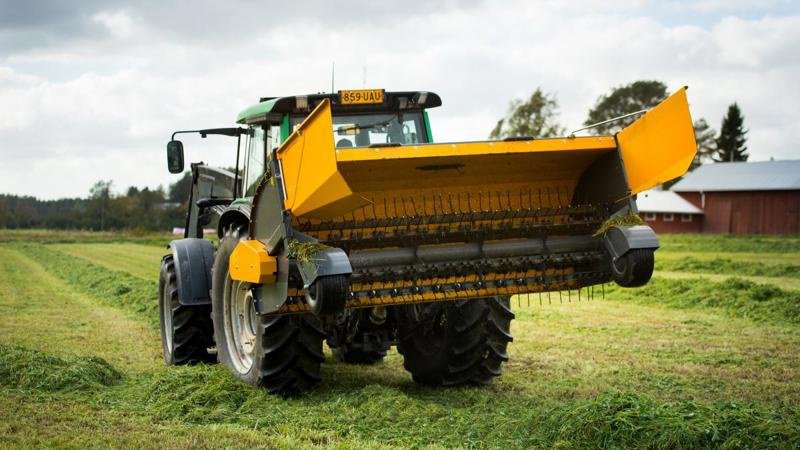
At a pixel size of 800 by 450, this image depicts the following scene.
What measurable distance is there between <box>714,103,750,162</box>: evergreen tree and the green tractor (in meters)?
77.4

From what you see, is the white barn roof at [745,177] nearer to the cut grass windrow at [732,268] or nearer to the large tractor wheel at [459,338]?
the cut grass windrow at [732,268]

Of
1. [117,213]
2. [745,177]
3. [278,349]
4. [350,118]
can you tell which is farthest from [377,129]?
[117,213]

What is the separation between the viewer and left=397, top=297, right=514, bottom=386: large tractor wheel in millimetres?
8477

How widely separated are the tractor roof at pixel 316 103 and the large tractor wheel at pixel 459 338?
191 centimetres

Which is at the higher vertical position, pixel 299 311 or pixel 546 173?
pixel 546 173

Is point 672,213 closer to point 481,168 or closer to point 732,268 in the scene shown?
point 732,268

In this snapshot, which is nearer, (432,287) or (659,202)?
(432,287)

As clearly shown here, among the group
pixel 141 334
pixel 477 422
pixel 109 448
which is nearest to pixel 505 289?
pixel 477 422

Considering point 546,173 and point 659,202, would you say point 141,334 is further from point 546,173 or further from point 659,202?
point 659,202

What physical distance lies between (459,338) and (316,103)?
2.35 m

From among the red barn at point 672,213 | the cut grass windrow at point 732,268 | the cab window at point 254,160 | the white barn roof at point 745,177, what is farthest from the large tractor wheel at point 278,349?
the red barn at point 672,213

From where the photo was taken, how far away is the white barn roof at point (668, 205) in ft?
190

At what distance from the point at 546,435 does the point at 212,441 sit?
2.11 metres

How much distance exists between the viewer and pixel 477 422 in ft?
23.1
